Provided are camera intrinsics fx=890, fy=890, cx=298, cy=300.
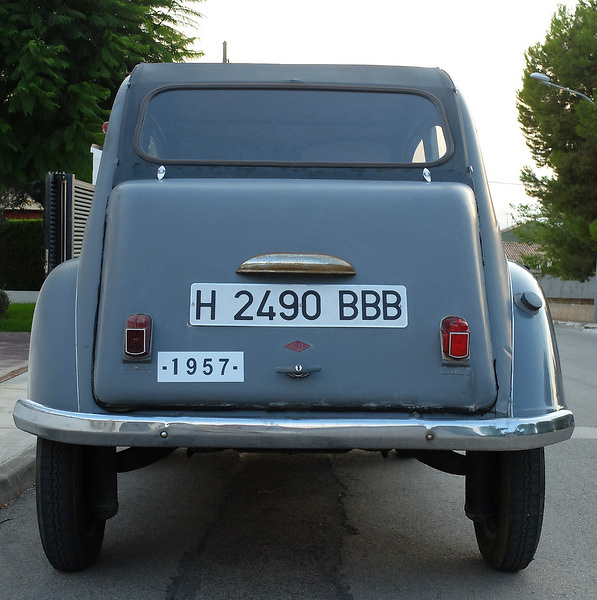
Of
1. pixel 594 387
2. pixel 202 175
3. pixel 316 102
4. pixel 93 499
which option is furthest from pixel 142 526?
pixel 594 387

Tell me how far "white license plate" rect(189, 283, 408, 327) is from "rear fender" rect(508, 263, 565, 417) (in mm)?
481

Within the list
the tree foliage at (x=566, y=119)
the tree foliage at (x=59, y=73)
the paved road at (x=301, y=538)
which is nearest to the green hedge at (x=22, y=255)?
the tree foliage at (x=59, y=73)

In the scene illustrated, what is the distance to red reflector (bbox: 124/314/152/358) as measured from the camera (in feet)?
11.0

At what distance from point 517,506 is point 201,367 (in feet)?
4.49

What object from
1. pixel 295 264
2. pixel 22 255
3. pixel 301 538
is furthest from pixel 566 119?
pixel 295 264

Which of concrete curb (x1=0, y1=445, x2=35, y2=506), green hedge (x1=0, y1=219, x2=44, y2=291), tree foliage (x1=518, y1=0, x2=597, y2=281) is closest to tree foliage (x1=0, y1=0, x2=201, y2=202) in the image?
concrete curb (x1=0, y1=445, x2=35, y2=506)

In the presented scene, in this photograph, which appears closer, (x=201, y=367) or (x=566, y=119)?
(x=201, y=367)

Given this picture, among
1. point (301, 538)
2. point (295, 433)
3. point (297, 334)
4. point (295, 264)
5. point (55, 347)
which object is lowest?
point (301, 538)

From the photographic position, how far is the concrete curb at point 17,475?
500 cm

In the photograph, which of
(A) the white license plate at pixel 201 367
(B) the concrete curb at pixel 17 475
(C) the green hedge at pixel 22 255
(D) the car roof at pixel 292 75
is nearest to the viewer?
(A) the white license plate at pixel 201 367

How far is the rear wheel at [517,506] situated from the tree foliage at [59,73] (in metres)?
12.1

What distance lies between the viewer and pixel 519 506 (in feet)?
11.6

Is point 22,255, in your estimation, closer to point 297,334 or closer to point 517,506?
point 297,334

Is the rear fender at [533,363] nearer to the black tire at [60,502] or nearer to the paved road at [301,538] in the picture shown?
the paved road at [301,538]
